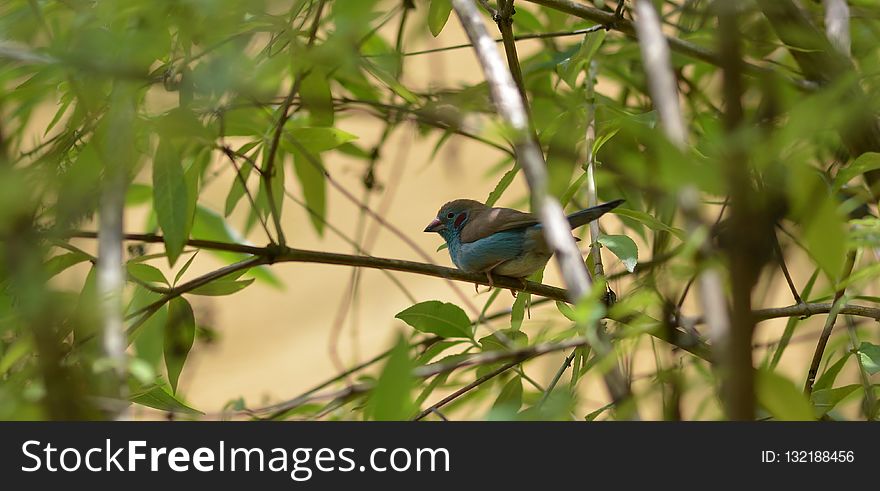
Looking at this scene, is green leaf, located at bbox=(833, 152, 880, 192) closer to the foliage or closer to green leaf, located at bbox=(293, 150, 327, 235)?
the foliage

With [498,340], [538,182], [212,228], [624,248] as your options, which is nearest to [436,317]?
[498,340]

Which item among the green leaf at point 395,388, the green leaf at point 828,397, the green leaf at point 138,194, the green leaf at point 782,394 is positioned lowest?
the green leaf at point 782,394

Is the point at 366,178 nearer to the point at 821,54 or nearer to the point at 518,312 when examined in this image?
the point at 518,312

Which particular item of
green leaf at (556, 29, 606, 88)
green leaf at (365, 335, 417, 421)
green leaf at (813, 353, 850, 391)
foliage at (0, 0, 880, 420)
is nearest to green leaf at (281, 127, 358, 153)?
foliage at (0, 0, 880, 420)

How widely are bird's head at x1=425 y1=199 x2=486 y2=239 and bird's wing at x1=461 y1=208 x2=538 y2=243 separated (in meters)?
0.43

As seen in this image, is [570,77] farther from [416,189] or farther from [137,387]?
[416,189]

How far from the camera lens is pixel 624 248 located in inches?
65.6

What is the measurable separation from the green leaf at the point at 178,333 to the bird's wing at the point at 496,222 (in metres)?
1.08

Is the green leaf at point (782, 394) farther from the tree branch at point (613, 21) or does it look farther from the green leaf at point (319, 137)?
the green leaf at point (319, 137)

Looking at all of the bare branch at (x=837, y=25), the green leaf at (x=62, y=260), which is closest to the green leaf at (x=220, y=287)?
the green leaf at (x=62, y=260)

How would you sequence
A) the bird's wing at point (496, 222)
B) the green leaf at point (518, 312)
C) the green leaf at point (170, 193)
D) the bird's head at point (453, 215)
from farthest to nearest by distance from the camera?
the bird's head at point (453, 215) < the bird's wing at point (496, 222) < the green leaf at point (518, 312) < the green leaf at point (170, 193)

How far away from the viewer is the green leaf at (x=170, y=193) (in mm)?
1473
